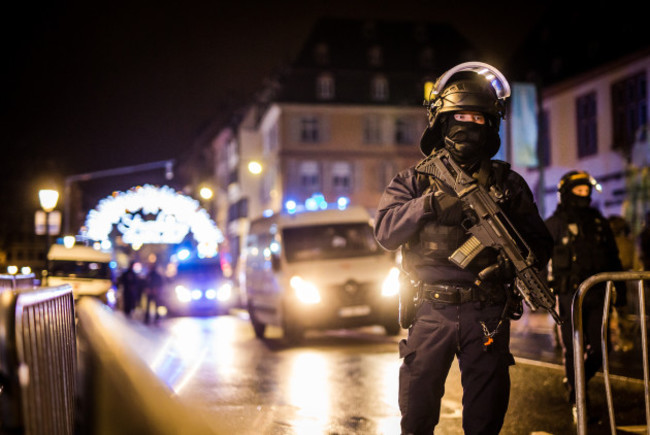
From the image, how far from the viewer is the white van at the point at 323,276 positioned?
15.1 m

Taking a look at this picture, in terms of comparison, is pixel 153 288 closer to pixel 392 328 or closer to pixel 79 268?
pixel 79 268

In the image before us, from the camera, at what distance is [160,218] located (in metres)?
39.3

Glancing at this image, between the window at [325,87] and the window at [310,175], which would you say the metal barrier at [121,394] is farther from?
the window at [325,87]

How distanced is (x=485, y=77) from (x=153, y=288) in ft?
70.2

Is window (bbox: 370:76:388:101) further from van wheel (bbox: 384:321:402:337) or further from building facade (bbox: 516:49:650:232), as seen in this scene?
van wheel (bbox: 384:321:402:337)

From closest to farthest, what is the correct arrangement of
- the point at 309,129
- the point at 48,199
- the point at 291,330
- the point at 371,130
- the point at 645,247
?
the point at 645,247, the point at 291,330, the point at 48,199, the point at 309,129, the point at 371,130

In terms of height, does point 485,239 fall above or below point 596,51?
below

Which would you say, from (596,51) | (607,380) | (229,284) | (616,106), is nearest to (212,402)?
(607,380)

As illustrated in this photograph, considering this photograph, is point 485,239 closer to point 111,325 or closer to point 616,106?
point 111,325

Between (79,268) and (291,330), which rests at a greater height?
(79,268)

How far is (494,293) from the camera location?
181 inches

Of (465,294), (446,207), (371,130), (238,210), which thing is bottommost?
(465,294)

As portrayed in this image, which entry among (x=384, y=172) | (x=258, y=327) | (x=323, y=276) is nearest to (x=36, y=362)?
(x=323, y=276)

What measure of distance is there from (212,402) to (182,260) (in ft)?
74.1
